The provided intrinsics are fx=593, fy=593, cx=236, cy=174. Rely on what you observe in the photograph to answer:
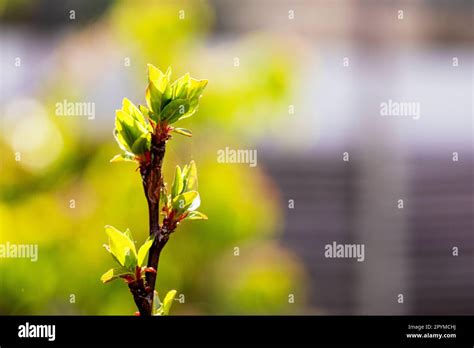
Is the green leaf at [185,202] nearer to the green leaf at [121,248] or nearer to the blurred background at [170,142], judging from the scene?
the green leaf at [121,248]

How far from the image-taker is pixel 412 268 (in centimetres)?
184

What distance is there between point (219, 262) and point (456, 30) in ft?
4.47

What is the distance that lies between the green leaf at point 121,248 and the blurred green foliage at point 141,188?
416 millimetres

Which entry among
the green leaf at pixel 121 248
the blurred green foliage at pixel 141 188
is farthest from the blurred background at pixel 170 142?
the green leaf at pixel 121 248

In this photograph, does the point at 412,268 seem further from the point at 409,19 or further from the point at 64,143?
the point at 64,143

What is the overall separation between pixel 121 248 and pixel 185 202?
4cm

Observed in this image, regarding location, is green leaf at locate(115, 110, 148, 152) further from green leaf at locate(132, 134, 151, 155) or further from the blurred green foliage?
the blurred green foliage

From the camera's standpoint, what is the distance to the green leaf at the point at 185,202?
0.31 m

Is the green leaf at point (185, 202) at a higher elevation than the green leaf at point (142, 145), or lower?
lower

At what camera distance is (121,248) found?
12.0 inches
